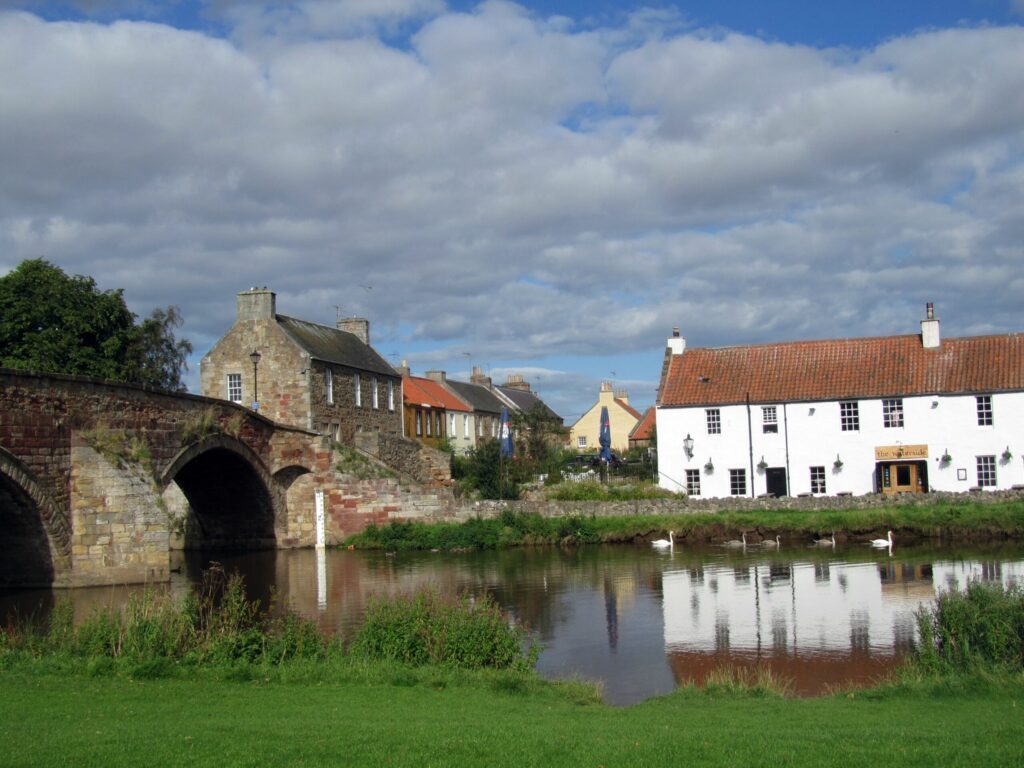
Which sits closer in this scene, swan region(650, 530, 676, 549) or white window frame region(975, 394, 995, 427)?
swan region(650, 530, 676, 549)

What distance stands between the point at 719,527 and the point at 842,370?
1183cm

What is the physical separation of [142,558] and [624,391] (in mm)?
58830

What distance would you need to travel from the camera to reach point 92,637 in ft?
46.5

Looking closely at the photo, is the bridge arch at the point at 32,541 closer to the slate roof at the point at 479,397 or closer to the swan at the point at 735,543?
the swan at the point at 735,543

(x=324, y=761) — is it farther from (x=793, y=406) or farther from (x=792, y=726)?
(x=793, y=406)

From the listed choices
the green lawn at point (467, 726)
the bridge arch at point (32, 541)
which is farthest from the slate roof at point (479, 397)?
the green lawn at point (467, 726)

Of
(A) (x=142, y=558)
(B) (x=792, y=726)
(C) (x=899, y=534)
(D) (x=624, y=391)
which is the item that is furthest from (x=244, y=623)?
(D) (x=624, y=391)

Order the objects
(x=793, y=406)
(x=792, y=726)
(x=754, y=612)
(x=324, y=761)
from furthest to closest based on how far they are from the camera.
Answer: (x=793, y=406), (x=754, y=612), (x=792, y=726), (x=324, y=761)

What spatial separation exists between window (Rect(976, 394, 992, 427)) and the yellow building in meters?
37.9

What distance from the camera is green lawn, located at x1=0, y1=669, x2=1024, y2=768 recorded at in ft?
27.9

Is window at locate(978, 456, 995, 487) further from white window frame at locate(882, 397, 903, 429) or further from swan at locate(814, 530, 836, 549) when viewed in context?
swan at locate(814, 530, 836, 549)

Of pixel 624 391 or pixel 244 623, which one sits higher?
pixel 624 391

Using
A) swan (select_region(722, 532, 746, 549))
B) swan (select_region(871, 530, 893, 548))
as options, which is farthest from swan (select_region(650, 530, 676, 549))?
swan (select_region(871, 530, 893, 548))

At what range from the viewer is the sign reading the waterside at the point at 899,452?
41.5 m
